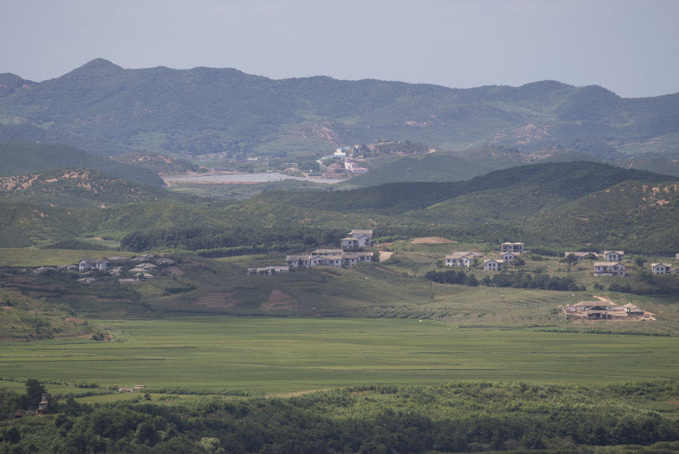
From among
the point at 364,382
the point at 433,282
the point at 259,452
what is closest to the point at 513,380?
the point at 364,382

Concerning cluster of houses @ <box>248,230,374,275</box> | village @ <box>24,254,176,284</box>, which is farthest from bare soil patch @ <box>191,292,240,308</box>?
cluster of houses @ <box>248,230,374,275</box>

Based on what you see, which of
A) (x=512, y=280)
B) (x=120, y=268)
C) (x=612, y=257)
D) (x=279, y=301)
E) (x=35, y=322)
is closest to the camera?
(x=35, y=322)

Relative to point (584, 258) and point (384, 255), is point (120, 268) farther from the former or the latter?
point (584, 258)

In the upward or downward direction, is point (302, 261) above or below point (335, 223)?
below

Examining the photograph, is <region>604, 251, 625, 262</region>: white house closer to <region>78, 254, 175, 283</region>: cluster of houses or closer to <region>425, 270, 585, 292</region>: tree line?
<region>425, 270, 585, 292</region>: tree line

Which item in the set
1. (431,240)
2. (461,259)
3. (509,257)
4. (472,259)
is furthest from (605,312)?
(431,240)

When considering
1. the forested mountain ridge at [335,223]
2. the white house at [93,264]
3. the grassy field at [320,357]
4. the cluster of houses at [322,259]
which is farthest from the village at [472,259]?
the grassy field at [320,357]
